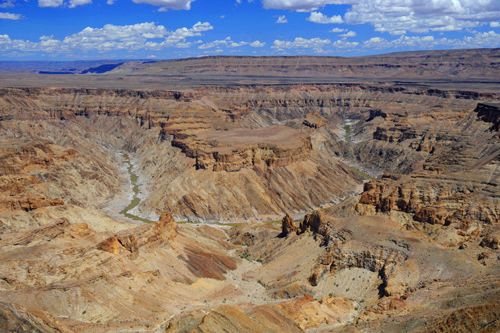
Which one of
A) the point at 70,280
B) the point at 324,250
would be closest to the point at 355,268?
the point at 324,250

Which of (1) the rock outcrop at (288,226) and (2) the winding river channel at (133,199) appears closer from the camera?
(1) the rock outcrop at (288,226)

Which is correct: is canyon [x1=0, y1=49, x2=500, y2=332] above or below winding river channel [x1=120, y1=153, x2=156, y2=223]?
above

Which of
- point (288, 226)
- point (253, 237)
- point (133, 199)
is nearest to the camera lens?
point (288, 226)

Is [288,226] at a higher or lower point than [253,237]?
higher

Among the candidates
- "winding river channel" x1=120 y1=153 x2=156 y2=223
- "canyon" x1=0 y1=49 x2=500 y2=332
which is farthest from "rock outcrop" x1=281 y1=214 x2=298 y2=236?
"winding river channel" x1=120 y1=153 x2=156 y2=223

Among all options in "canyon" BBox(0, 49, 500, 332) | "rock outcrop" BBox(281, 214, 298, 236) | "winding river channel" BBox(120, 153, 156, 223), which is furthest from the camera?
"winding river channel" BBox(120, 153, 156, 223)

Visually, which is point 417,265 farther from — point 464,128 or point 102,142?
point 102,142

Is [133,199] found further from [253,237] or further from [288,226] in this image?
[288,226]

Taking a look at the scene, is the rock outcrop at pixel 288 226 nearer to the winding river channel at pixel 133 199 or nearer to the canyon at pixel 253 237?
the canyon at pixel 253 237

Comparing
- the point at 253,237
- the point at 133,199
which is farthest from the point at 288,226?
the point at 133,199

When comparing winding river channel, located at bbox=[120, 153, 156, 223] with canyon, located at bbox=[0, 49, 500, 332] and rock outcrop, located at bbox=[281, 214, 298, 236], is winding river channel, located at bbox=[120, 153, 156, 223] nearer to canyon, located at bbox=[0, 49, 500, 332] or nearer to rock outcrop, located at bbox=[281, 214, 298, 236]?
canyon, located at bbox=[0, 49, 500, 332]

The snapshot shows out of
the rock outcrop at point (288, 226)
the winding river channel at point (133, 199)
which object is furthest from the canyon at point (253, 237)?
the winding river channel at point (133, 199)

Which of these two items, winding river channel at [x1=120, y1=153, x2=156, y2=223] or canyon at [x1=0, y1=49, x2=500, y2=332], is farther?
winding river channel at [x1=120, y1=153, x2=156, y2=223]
